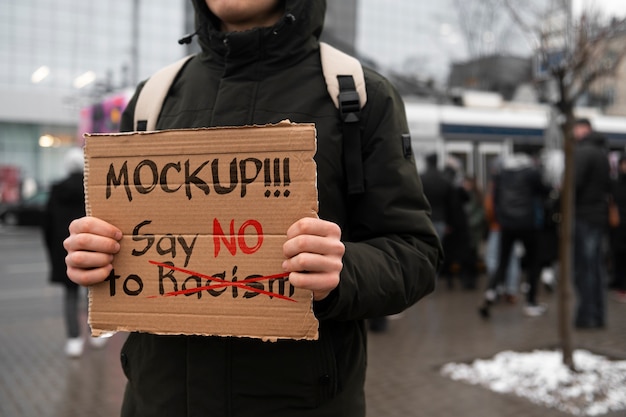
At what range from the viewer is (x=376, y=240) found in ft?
5.61

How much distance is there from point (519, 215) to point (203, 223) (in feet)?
23.7

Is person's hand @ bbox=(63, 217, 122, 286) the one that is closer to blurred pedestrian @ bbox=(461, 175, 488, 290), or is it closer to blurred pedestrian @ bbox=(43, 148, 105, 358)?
blurred pedestrian @ bbox=(43, 148, 105, 358)

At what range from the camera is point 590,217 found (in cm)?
734

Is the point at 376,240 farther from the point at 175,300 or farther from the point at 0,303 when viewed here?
the point at 0,303

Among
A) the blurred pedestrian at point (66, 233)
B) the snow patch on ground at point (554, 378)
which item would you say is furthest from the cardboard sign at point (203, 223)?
the blurred pedestrian at point (66, 233)

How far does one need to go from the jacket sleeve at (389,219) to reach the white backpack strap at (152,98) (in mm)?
592

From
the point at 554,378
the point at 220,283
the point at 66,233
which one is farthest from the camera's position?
the point at 66,233

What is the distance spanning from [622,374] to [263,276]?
4918 millimetres

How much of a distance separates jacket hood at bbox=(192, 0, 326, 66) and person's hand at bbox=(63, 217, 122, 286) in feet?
2.01

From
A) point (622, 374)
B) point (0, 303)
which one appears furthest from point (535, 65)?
point (0, 303)

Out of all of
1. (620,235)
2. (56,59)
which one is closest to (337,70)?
(620,235)

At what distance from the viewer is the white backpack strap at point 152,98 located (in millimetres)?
1911

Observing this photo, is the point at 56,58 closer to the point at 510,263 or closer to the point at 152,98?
the point at 510,263

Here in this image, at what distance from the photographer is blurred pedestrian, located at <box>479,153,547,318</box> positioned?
26.9 ft
